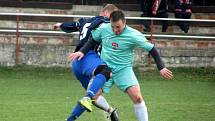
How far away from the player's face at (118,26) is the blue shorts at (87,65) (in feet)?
1.70

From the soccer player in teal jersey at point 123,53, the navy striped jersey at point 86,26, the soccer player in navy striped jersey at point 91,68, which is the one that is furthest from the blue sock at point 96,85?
the navy striped jersey at point 86,26

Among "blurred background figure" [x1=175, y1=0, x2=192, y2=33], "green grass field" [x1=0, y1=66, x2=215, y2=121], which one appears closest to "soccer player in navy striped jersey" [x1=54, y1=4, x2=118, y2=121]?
"green grass field" [x1=0, y1=66, x2=215, y2=121]

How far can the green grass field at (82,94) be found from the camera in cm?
1231

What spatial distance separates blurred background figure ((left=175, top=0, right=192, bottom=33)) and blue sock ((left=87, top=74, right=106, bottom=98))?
11.5 metres

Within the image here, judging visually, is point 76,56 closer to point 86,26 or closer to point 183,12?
point 86,26

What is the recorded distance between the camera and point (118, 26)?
991 cm

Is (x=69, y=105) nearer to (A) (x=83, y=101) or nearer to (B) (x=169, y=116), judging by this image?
(B) (x=169, y=116)

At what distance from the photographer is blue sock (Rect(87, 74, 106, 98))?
9.62 metres

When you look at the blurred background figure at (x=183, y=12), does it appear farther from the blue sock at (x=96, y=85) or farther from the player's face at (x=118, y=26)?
the blue sock at (x=96, y=85)

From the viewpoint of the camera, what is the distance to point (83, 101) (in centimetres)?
931

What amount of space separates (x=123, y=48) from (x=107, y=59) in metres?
0.29

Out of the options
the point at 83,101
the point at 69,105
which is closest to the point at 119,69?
the point at 83,101

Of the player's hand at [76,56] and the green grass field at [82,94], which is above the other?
the player's hand at [76,56]

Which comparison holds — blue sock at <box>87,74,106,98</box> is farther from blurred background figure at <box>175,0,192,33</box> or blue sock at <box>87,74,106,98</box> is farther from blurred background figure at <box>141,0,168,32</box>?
blurred background figure at <box>175,0,192,33</box>
